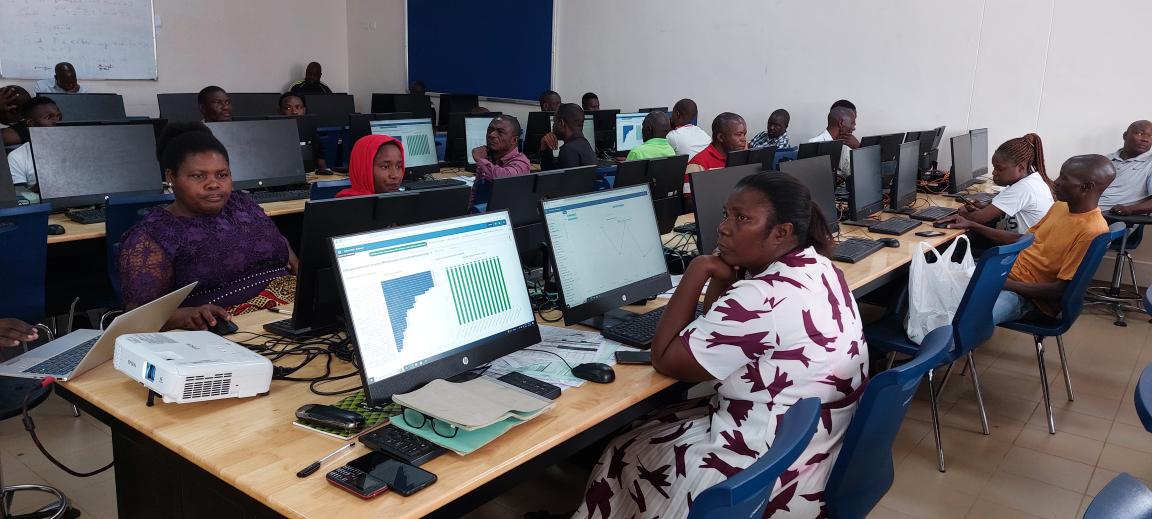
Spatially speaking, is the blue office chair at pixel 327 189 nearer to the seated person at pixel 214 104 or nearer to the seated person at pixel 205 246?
the seated person at pixel 205 246

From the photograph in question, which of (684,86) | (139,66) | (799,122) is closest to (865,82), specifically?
(799,122)

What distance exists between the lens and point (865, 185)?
4355mm

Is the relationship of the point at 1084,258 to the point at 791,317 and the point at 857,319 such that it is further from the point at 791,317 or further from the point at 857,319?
the point at 791,317

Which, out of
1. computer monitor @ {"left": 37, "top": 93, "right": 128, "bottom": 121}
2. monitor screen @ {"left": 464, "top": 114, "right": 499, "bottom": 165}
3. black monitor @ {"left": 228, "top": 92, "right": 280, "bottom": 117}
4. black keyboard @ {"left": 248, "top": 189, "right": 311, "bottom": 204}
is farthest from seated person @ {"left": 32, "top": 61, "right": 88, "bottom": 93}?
black keyboard @ {"left": 248, "top": 189, "right": 311, "bottom": 204}

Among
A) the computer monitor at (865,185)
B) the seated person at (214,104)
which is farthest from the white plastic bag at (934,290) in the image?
the seated person at (214,104)

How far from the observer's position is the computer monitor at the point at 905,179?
4645mm

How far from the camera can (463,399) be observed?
165cm

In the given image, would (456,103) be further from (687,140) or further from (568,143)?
(568,143)

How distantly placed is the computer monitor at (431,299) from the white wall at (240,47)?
8077 mm

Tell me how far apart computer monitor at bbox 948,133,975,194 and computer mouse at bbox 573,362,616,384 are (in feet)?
13.7

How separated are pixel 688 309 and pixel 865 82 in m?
5.72

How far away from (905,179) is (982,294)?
188 centimetres

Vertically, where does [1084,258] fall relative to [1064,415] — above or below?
above

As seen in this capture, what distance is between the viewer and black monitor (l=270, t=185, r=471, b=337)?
201 cm
